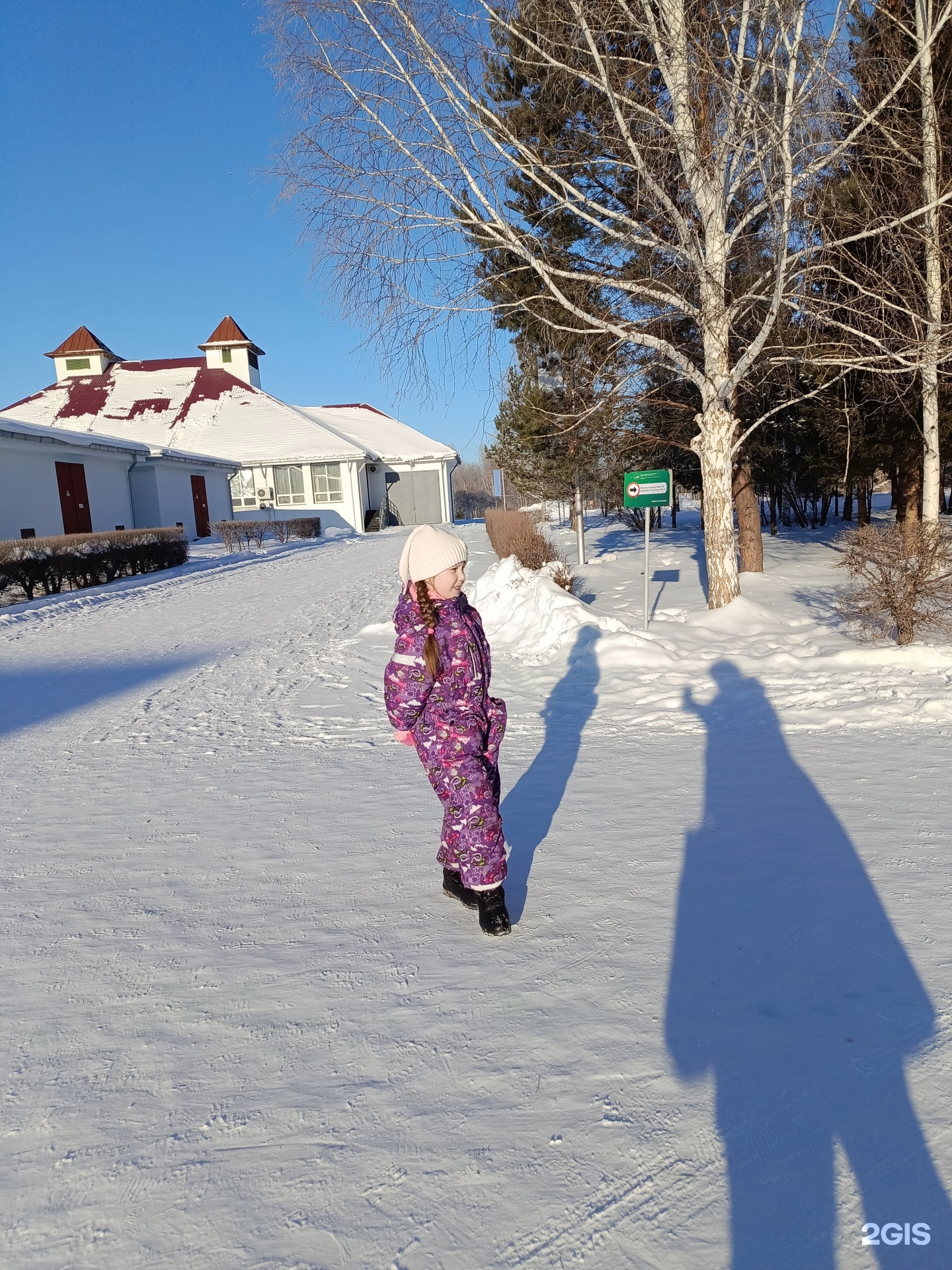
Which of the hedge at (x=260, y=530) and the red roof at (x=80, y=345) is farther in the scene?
the red roof at (x=80, y=345)

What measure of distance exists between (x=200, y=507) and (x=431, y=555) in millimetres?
28333

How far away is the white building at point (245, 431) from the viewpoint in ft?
112

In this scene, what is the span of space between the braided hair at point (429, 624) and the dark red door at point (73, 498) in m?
21.3

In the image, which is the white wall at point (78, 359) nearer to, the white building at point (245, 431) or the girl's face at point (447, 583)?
the white building at point (245, 431)

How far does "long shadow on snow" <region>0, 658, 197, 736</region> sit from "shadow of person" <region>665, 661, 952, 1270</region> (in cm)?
570

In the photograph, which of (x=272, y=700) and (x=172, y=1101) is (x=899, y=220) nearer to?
(x=272, y=700)

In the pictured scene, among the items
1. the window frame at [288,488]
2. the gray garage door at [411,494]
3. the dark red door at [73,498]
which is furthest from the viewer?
the gray garage door at [411,494]

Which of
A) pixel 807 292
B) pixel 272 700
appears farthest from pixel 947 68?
pixel 272 700

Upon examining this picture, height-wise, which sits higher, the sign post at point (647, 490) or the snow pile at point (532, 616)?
the sign post at point (647, 490)

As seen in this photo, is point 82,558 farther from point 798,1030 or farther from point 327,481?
point 327,481

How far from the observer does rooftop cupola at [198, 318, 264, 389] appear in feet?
127

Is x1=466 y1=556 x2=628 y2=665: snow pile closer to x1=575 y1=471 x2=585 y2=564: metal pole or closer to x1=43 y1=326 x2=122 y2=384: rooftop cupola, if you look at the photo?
x1=575 y1=471 x2=585 y2=564: metal pole

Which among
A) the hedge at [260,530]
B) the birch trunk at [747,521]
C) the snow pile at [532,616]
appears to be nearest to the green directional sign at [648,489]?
the snow pile at [532,616]

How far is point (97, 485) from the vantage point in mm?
22906
